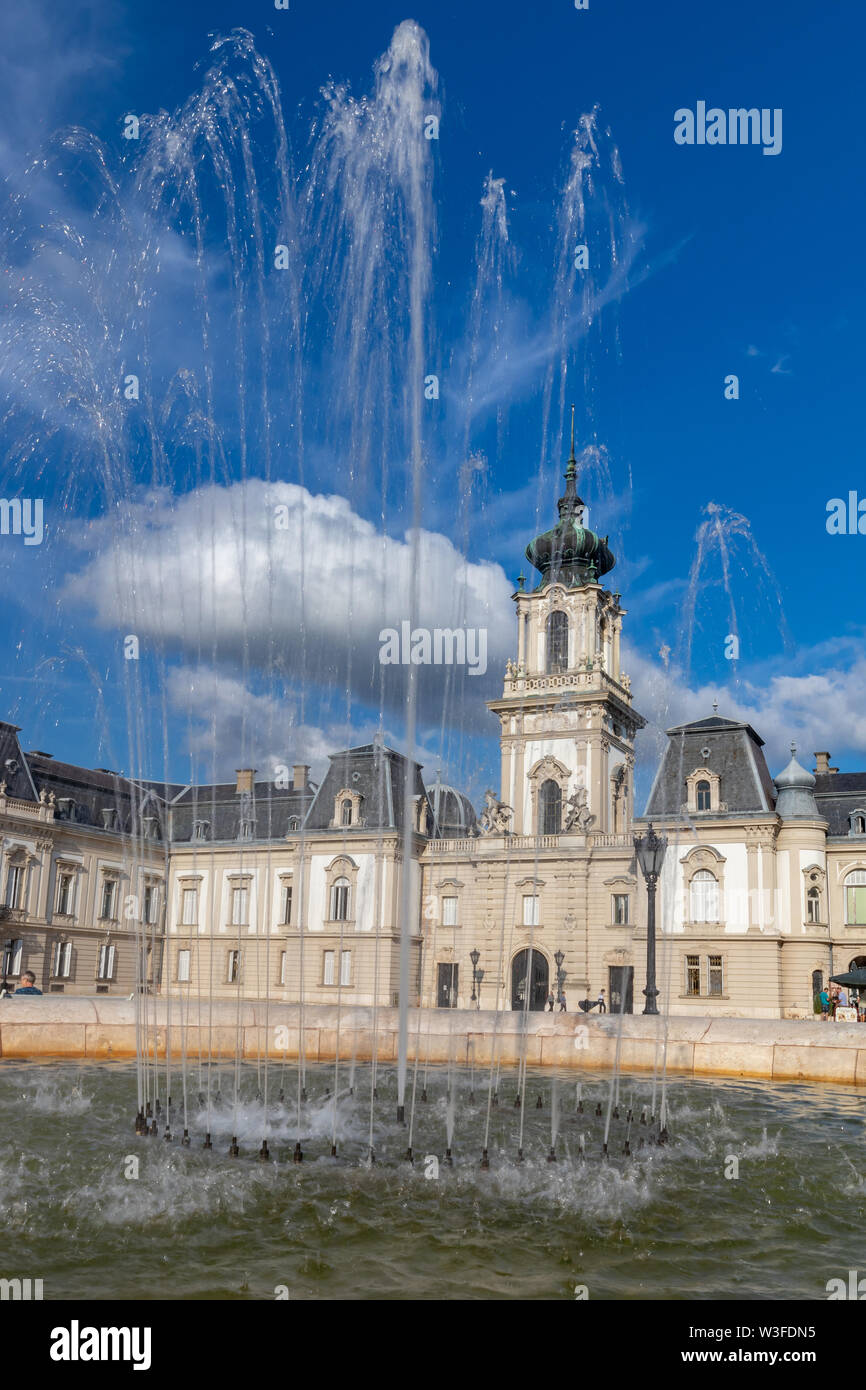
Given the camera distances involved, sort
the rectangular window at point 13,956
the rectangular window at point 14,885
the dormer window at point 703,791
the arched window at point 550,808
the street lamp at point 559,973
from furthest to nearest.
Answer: the arched window at point 550,808, the rectangular window at point 14,885, the dormer window at point 703,791, the rectangular window at point 13,956, the street lamp at point 559,973

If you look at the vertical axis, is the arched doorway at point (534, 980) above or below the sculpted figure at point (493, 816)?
below

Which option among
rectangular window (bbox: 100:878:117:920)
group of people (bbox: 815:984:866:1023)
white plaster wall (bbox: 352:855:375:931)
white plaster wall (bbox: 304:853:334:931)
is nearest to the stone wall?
group of people (bbox: 815:984:866:1023)

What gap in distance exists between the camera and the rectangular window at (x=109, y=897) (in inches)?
2393

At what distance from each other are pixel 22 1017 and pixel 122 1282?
559 inches

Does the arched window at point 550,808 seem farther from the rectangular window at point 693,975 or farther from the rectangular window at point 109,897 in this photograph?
the rectangular window at point 109,897

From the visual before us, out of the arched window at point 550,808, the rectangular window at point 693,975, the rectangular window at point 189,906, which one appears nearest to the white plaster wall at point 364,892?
the arched window at point 550,808

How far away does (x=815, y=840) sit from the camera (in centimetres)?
5112

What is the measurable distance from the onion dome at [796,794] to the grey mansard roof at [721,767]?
86 cm

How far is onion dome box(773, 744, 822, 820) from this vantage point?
51528 millimetres

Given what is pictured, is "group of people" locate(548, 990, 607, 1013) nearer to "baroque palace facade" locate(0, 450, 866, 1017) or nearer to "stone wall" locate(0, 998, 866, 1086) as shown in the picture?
"baroque palace facade" locate(0, 450, 866, 1017)

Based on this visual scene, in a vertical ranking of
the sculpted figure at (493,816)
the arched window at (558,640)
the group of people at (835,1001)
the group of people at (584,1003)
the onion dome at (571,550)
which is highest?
the onion dome at (571,550)
